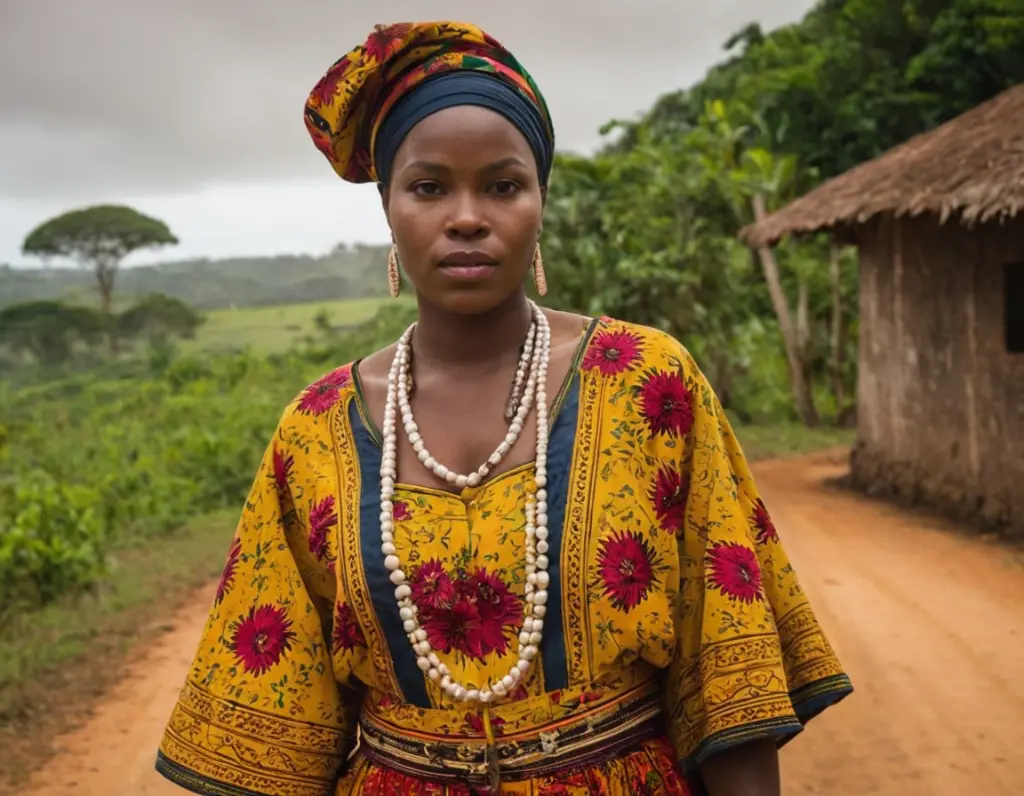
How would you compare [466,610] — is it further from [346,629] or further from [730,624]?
Answer: [730,624]

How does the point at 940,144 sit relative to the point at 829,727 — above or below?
above

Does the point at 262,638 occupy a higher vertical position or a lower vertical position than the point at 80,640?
higher

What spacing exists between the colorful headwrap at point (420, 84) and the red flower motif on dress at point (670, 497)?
47cm

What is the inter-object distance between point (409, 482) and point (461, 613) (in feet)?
0.66

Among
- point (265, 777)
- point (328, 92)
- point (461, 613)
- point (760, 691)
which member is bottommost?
point (265, 777)

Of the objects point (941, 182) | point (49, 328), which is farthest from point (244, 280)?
point (941, 182)

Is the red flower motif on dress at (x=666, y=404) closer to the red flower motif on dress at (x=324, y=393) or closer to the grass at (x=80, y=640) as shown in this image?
the red flower motif on dress at (x=324, y=393)

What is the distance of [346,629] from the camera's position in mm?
1500

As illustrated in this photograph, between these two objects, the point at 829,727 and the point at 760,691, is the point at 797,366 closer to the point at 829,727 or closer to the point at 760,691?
the point at 829,727

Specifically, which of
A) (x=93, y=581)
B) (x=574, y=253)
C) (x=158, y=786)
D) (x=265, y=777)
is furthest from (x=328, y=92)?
(x=574, y=253)

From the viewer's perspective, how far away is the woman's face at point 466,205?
56.9 inches

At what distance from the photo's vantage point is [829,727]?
389 centimetres

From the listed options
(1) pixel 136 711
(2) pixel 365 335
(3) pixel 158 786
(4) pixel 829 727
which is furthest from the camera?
(2) pixel 365 335

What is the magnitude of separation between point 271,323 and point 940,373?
12.7 metres
